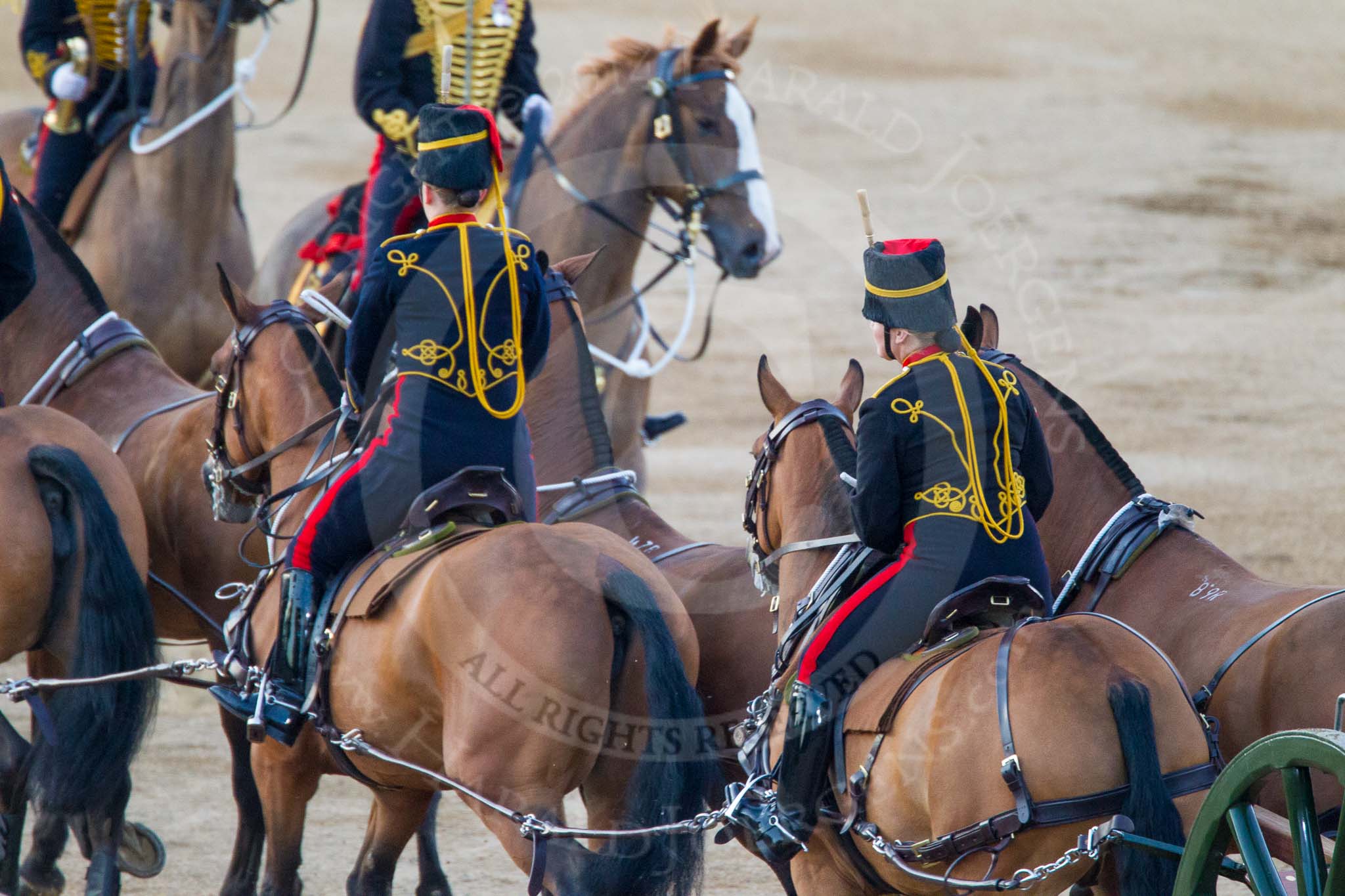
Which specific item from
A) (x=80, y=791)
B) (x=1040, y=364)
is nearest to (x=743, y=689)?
(x=80, y=791)

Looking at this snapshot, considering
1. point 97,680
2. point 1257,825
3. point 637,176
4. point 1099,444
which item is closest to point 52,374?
point 97,680

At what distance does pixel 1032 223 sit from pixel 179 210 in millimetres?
10461

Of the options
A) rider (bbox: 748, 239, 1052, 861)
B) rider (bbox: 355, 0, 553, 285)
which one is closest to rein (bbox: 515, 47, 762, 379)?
rider (bbox: 355, 0, 553, 285)

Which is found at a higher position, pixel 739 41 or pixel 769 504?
pixel 739 41

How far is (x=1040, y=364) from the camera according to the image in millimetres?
13586

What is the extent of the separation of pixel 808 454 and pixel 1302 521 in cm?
665

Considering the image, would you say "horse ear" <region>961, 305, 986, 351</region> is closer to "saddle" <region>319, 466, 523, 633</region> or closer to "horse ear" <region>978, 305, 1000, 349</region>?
"horse ear" <region>978, 305, 1000, 349</region>

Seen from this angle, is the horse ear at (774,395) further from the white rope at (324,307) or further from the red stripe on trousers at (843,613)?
the white rope at (324,307)

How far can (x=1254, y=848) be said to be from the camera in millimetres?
3229

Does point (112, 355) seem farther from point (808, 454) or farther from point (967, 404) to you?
point (967, 404)

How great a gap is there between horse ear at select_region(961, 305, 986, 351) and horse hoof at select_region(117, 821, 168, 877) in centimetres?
320

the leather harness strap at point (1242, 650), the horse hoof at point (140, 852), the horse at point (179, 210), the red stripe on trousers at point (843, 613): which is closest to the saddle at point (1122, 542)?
the leather harness strap at point (1242, 650)

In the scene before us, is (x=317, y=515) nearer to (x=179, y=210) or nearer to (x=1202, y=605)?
(x=1202, y=605)

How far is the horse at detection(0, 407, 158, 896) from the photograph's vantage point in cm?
479
